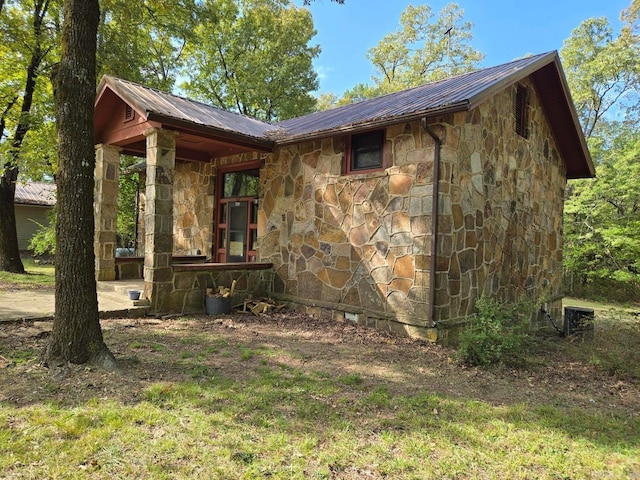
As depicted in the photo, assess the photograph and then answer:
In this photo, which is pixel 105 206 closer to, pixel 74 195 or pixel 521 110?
pixel 74 195

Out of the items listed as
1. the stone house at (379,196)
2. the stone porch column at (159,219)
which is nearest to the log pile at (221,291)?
the stone house at (379,196)

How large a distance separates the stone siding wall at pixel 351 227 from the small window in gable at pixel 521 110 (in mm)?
3108

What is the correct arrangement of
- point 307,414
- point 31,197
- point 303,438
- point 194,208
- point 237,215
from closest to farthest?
point 303,438 < point 307,414 < point 237,215 < point 194,208 < point 31,197

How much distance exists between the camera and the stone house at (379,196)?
262 inches

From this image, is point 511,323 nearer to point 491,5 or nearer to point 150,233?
point 150,233

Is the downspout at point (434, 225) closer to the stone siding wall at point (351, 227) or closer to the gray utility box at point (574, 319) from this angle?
the stone siding wall at point (351, 227)

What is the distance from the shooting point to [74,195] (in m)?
4.28

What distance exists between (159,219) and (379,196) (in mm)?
3874

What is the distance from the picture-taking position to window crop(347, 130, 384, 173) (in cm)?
734

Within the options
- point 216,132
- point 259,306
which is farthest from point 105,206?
point 259,306

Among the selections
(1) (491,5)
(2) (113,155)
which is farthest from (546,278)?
(1) (491,5)

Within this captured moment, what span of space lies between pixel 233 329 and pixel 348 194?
316 centimetres

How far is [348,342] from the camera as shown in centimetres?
642

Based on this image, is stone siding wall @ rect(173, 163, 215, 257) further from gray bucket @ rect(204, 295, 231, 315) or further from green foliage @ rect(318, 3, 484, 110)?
green foliage @ rect(318, 3, 484, 110)
